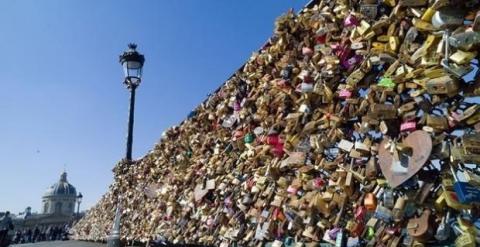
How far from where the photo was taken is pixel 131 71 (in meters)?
10.9

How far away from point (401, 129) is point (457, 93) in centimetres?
39

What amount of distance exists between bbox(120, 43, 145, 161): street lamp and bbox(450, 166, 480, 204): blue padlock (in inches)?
367

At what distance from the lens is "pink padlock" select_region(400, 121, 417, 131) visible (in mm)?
2752

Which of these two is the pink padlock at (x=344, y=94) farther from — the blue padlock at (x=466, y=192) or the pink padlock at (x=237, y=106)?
the pink padlock at (x=237, y=106)

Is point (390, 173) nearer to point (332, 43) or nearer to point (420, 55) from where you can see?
point (420, 55)

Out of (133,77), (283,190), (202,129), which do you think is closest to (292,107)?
(283,190)

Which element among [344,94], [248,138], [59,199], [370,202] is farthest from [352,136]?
[59,199]

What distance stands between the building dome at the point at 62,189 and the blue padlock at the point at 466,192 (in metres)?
155

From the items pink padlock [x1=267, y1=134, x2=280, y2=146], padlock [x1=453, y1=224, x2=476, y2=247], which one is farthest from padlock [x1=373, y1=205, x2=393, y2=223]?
pink padlock [x1=267, y1=134, x2=280, y2=146]

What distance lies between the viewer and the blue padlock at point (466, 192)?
2.28m

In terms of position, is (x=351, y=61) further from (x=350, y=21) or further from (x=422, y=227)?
(x=422, y=227)

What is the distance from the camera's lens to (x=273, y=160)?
4.35 metres

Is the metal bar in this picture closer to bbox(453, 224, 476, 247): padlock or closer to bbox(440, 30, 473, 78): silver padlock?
bbox(440, 30, 473, 78): silver padlock

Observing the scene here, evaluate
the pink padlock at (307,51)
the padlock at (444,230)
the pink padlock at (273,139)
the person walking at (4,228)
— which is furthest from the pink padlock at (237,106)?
the person walking at (4,228)
